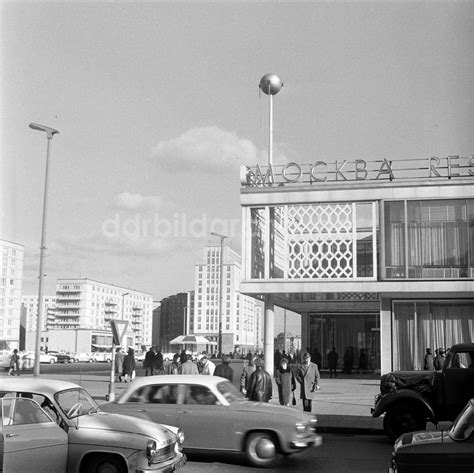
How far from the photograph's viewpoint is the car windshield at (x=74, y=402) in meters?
8.58

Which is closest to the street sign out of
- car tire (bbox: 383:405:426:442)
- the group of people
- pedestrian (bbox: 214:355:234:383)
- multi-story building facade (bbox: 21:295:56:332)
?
pedestrian (bbox: 214:355:234:383)

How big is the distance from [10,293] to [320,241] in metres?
65.3

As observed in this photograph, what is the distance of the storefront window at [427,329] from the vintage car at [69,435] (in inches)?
865

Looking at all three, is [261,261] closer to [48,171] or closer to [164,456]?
[48,171]

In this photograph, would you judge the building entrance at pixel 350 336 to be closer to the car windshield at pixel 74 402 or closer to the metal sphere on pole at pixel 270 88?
the metal sphere on pole at pixel 270 88

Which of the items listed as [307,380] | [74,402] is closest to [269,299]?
[307,380]

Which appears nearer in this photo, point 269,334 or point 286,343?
point 269,334

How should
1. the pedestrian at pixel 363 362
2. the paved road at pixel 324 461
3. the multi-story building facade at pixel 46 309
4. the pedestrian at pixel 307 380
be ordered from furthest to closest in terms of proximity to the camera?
the multi-story building facade at pixel 46 309 < the pedestrian at pixel 363 362 < the pedestrian at pixel 307 380 < the paved road at pixel 324 461

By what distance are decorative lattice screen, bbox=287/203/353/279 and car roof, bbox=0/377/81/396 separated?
2211 centimetres

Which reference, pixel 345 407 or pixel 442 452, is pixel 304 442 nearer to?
pixel 442 452

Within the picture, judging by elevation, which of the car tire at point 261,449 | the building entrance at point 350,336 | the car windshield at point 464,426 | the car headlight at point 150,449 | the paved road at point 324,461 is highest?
the building entrance at point 350,336

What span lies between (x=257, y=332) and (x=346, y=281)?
164 m

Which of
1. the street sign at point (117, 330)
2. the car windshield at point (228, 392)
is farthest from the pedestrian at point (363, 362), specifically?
the car windshield at point (228, 392)

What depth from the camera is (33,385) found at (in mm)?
8445
